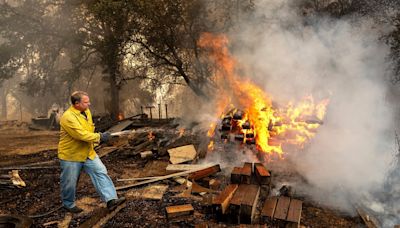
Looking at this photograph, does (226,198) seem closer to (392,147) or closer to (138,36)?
(392,147)

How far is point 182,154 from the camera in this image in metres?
8.91

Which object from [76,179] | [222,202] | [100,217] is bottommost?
[100,217]

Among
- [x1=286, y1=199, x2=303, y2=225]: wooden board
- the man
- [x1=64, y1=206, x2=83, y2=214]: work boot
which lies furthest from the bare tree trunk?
[x1=286, y1=199, x2=303, y2=225]: wooden board

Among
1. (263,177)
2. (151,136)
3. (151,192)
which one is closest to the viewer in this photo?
(263,177)

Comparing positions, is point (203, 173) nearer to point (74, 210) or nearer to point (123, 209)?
point (123, 209)

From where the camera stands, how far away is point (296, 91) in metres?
8.72

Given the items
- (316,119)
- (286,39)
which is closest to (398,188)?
(316,119)

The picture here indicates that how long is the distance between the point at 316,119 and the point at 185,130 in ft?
18.2

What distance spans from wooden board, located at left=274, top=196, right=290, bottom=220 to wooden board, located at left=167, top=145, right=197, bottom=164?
352cm

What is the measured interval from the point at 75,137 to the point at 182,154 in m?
4.01

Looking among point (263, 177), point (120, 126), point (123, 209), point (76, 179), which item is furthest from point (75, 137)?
point (120, 126)

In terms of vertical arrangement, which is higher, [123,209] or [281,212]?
[281,212]

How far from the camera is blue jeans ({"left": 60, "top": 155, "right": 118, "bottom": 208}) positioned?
5488 mm

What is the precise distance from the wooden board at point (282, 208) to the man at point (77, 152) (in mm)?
2889
